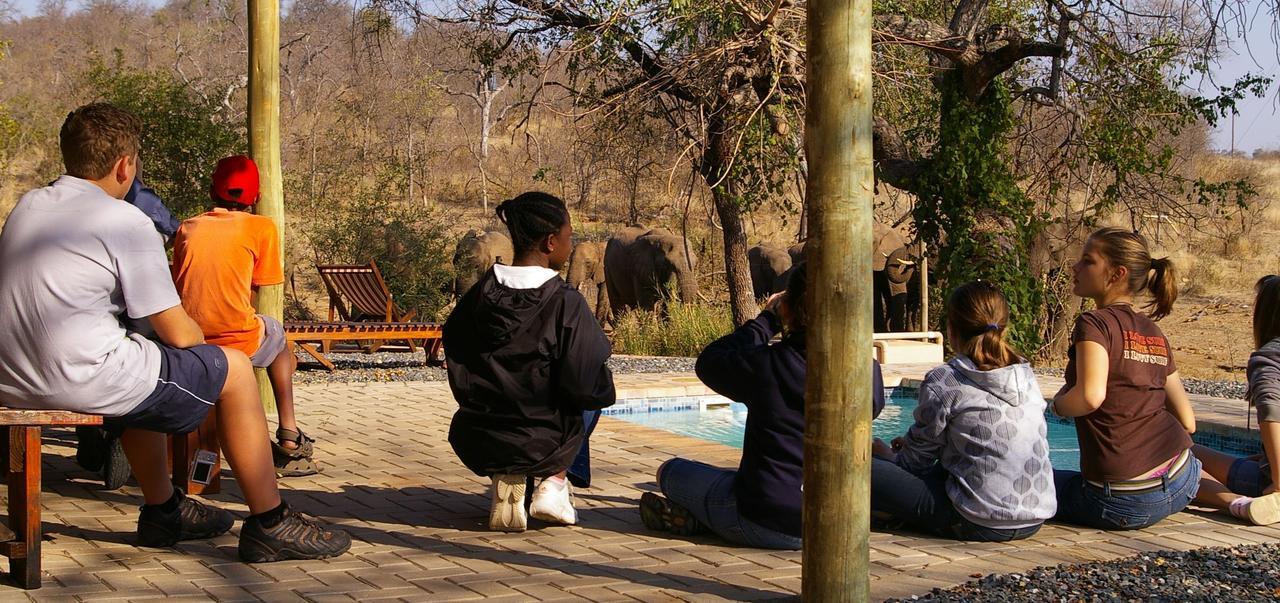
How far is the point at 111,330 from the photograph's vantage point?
376 centimetres

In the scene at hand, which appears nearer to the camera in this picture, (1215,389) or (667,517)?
(667,517)

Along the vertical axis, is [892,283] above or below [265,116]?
below

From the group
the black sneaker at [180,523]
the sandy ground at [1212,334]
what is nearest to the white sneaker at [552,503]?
the black sneaker at [180,523]

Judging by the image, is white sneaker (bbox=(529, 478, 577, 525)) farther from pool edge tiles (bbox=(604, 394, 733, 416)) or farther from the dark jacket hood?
pool edge tiles (bbox=(604, 394, 733, 416))

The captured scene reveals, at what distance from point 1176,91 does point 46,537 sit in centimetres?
1053

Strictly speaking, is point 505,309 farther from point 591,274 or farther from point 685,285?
point 591,274

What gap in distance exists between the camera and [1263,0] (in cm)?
513

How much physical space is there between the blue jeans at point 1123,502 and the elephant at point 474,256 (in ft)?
48.3

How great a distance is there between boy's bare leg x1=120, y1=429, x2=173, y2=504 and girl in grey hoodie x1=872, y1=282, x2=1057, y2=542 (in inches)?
93.3

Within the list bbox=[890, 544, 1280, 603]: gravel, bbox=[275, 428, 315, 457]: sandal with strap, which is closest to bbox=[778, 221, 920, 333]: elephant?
bbox=[275, 428, 315, 457]: sandal with strap

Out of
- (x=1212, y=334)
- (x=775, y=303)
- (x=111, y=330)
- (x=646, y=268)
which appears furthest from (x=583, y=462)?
(x=1212, y=334)

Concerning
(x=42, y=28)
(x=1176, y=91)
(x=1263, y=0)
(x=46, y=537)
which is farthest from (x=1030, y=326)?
(x=42, y=28)

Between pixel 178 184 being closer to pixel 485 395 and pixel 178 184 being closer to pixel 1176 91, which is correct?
pixel 1176 91

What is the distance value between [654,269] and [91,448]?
52.2ft
